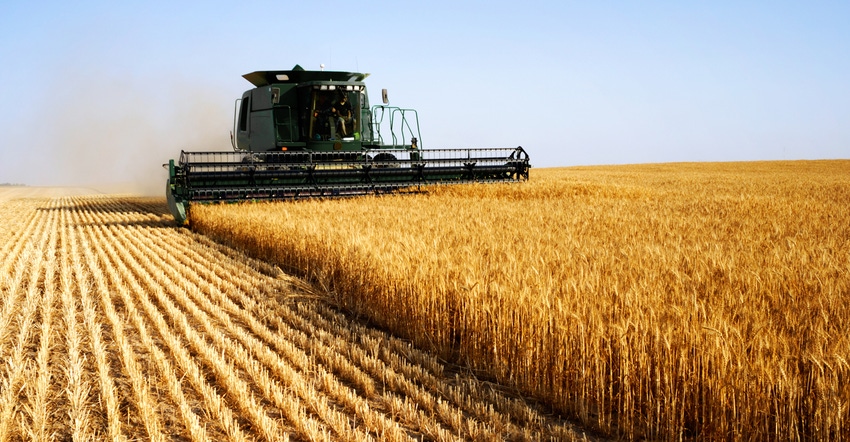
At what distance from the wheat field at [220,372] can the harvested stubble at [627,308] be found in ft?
0.87

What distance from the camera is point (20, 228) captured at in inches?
544

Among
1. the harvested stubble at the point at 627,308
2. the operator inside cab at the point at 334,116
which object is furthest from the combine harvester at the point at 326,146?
the harvested stubble at the point at 627,308

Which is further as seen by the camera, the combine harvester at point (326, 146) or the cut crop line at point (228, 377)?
the combine harvester at point (326, 146)

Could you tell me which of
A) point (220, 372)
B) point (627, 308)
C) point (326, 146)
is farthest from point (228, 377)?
point (326, 146)

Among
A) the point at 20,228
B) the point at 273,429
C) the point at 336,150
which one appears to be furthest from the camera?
the point at 336,150

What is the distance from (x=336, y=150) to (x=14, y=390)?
10787 mm

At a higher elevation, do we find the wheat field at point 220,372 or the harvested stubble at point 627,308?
the harvested stubble at point 627,308

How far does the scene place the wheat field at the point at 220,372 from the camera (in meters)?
3.59

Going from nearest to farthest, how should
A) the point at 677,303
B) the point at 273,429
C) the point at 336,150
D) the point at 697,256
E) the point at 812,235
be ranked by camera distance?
the point at 273,429
the point at 677,303
the point at 697,256
the point at 812,235
the point at 336,150

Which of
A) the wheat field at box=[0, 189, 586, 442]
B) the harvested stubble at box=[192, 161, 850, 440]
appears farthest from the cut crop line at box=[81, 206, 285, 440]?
the harvested stubble at box=[192, 161, 850, 440]

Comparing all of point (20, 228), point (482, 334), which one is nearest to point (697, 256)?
point (482, 334)

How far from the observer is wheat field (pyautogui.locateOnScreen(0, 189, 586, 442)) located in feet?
11.8

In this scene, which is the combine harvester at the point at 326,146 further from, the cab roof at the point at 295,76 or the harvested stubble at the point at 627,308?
the harvested stubble at the point at 627,308

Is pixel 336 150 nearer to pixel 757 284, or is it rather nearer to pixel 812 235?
pixel 812 235
